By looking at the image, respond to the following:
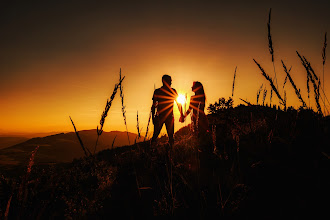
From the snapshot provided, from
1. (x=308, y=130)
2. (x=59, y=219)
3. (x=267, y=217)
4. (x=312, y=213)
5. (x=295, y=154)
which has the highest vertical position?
(x=308, y=130)

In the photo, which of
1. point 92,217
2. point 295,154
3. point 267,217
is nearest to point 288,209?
point 267,217

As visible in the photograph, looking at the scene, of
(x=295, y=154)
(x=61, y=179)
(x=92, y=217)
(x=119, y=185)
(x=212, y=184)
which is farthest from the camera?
(x=61, y=179)

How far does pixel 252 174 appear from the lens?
2.52m

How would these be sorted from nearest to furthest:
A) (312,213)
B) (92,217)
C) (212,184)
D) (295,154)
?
1. (312,213)
2. (295,154)
3. (212,184)
4. (92,217)

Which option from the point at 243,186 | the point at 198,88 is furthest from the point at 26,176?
the point at 198,88

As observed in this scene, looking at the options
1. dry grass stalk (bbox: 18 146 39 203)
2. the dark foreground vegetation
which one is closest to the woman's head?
the dark foreground vegetation

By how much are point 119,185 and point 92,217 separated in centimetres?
144

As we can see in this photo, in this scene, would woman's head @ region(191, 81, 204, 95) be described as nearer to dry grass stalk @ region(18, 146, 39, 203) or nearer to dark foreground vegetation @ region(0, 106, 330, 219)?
dark foreground vegetation @ region(0, 106, 330, 219)

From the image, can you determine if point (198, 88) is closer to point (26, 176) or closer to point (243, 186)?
point (243, 186)

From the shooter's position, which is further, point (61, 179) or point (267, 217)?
point (61, 179)

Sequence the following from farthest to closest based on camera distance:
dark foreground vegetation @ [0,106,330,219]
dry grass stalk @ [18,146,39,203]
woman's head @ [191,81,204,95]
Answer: woman's head @ [191,81,204,95]
dark foreground vegetation @ [0,106,330,219]
dry grass stalk @ [18,146,39,203]

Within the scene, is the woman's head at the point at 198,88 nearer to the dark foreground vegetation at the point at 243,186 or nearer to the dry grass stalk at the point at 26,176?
the dark foreground vegetation at the point at 243,186

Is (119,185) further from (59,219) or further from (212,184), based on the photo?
(212,184)

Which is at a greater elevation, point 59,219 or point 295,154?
point 295,154
